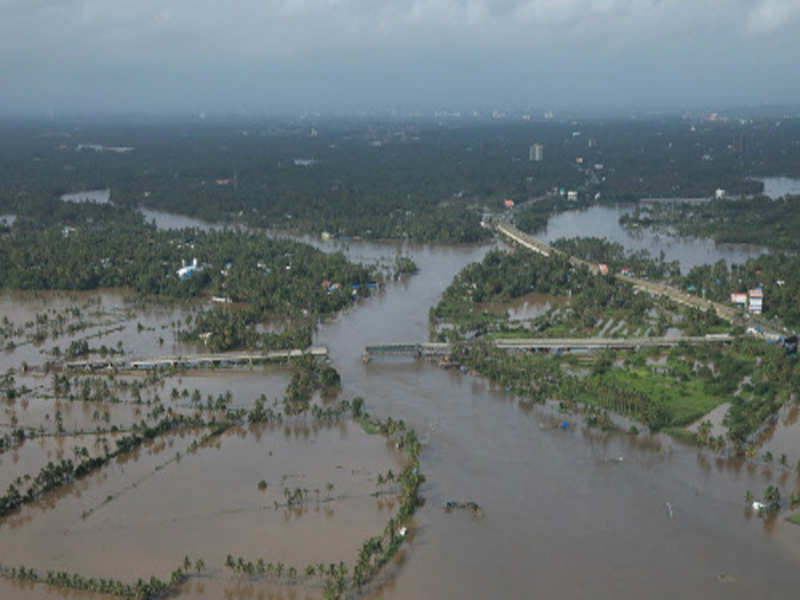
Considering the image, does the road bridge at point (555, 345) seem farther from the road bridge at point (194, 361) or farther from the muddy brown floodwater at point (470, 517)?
the muddy brown floodwater at point (470, 517)

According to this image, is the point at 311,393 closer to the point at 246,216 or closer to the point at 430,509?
the point at 430,509

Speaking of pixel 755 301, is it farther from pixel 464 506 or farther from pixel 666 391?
pixel 464 506

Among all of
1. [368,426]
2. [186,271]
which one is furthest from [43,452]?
[186,271]

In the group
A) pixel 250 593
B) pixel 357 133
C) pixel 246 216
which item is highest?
pixel 357 133

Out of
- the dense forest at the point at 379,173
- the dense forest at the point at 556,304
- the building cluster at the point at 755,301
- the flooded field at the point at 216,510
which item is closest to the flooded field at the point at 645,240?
the dense forest at the point at 379,173

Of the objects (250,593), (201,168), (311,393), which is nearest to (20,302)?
(311,393)

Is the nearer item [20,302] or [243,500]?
[243,500]
